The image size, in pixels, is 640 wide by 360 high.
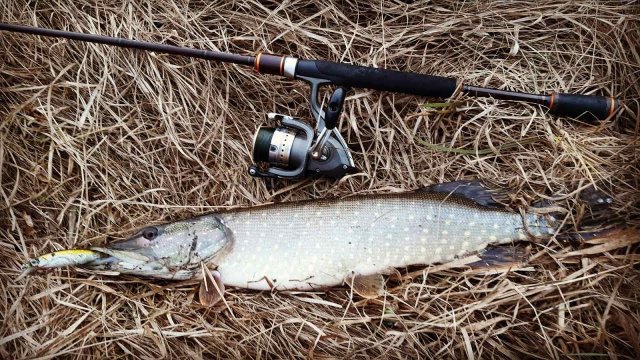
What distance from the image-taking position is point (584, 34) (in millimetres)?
2307

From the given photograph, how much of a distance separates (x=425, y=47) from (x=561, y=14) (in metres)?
0.65

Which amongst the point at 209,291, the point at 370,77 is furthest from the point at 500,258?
the point at 209,291

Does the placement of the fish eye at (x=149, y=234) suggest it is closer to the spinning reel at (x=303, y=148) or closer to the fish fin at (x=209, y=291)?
the fish fin at (x=209, y=291)

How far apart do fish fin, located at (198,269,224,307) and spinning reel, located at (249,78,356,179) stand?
0.50 m

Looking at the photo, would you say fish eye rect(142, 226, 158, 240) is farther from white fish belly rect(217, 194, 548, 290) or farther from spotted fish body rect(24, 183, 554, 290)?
white fish belly rect(217, 194, 548, 290)

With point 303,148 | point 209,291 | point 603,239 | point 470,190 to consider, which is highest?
point 303,148

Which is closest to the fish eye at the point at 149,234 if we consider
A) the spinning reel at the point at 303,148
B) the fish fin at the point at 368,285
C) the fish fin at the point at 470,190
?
the spinning reel at the point at 303,148

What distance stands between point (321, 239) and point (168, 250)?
66 centimetres

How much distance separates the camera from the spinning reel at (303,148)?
6.88 ft

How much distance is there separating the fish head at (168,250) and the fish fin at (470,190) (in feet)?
3.11

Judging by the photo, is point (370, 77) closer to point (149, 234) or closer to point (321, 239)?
point (321, 239)

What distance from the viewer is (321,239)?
2.09 meters

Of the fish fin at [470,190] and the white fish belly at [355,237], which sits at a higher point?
the fish fin at [470,190]

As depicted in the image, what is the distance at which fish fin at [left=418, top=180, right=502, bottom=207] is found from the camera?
7.02ft
